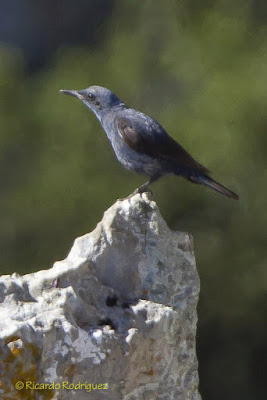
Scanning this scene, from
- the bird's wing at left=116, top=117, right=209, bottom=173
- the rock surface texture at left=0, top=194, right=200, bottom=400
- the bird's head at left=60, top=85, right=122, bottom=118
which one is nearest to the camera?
the rock surface texture at left=0, top=194, right=200, bottom=400

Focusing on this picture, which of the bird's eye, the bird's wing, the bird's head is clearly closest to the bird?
the bird's wing

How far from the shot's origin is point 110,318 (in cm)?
491

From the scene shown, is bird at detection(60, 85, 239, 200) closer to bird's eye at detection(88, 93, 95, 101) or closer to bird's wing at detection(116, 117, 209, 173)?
bird's wing at detection(116, 117, 209, 173)

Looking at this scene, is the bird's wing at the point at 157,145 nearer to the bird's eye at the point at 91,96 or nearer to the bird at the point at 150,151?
the bird at the point at 150,151

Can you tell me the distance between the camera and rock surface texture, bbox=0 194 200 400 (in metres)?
4.60

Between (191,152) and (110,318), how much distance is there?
649 centimetres

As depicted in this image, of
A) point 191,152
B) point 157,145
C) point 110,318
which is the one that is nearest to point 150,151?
point 157,145

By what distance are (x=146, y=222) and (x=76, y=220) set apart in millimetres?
6494

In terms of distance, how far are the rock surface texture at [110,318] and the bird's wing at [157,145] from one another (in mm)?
1967

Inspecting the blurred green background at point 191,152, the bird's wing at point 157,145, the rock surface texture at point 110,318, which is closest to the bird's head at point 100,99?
the bird's wing at point 157,145

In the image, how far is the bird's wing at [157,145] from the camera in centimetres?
737

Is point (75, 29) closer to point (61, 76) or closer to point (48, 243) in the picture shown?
point (61, 76)

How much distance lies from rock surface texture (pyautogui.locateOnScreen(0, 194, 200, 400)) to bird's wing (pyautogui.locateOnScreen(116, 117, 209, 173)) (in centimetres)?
197

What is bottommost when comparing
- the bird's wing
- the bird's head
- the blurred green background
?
the blurred green background
